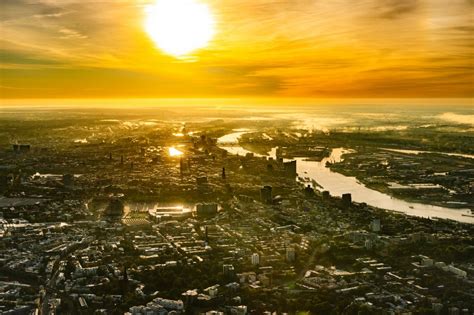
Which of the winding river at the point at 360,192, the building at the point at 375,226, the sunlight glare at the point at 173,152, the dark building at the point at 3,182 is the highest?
the sunlight glare at the point at 173,152

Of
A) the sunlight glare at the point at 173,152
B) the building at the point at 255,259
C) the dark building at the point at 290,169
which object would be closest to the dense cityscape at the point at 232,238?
the building at the point at 255,259

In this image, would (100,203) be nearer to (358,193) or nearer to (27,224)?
(27,224)

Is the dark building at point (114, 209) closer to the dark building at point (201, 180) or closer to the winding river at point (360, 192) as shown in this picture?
the dark building at point (201, 180)

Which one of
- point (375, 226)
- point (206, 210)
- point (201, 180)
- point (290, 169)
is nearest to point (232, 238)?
point (206, 210)

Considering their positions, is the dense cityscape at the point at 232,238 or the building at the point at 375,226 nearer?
the dense cityscape at the point at 232,238

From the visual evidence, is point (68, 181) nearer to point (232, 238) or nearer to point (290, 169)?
point (290, 169)

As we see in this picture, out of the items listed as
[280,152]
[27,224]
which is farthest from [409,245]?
[280,152]

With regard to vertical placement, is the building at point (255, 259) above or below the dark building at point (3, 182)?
below
